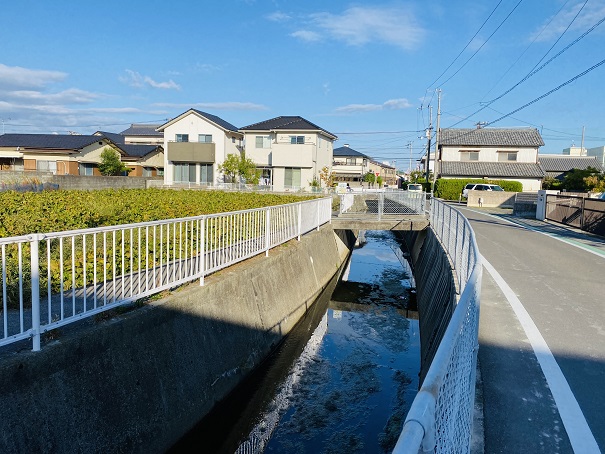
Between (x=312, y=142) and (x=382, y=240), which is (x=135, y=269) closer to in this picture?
(x=382, y=240)

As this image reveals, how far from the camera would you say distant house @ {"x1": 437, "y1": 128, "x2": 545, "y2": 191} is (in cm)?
4116

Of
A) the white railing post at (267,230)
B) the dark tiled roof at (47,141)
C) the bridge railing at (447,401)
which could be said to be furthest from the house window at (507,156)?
the bridge railing at (447,401)

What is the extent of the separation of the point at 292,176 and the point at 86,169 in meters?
19.6

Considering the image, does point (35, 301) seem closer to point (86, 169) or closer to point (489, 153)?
point (86, 169)

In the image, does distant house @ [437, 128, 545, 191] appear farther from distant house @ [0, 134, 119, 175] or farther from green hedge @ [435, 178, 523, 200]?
distant house @ [0, 134, 119, 175]

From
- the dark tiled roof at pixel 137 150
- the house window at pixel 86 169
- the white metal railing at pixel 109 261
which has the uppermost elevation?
the dark tiled roof at pixel 137 150

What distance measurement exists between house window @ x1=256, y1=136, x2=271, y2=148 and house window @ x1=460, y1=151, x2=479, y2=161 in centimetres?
1872

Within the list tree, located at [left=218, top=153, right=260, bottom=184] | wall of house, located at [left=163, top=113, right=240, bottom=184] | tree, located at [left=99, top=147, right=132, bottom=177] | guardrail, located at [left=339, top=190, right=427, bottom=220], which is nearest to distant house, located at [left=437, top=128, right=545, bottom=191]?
tree, located at [left=218, top=153, right=260, bottom=184]

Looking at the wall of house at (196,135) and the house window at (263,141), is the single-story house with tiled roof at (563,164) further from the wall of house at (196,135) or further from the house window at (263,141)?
the wall of house at (196,135)

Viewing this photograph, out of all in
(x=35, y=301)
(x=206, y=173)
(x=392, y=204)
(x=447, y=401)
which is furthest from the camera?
(x=206, y=173)

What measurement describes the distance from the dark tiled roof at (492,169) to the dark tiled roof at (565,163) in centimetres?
1490

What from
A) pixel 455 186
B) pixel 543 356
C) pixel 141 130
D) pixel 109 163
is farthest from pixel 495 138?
pixel 141 130

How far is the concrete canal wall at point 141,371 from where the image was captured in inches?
142

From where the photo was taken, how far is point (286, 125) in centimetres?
3862
